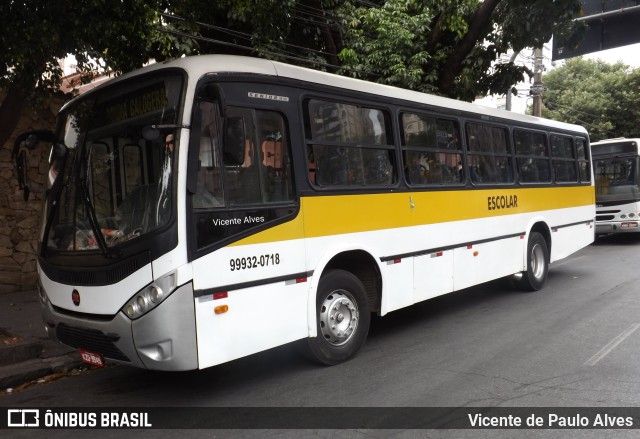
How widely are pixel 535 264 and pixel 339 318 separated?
517cm

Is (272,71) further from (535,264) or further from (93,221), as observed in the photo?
Answer: (535,264)

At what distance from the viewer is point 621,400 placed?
4.36 m

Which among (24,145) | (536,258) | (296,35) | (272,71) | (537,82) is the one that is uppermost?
(296,35)

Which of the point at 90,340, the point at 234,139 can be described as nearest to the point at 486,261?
the point at 234,139

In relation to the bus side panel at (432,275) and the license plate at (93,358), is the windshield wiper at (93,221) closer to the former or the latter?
the license plate at (93,358)

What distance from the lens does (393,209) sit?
6.17 m

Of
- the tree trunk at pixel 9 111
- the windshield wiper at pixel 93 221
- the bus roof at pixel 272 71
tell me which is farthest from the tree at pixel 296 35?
the windshield wiper at pixel 93 221

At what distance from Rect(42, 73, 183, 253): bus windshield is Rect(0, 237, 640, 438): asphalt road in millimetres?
1535

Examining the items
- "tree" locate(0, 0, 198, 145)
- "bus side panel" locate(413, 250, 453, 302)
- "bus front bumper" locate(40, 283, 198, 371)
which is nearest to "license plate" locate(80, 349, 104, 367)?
"bus front bumper" locate(40, 283, 198, 371)

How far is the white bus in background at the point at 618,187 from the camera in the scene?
1534cm

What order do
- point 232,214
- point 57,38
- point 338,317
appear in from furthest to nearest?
1. point 338,317
2. point 57,38
3. point 232,214

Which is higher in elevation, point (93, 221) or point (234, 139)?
point (234, 139)

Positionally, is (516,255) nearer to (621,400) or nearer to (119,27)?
(621,400)

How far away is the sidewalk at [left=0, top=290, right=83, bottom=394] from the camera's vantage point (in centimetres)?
556
